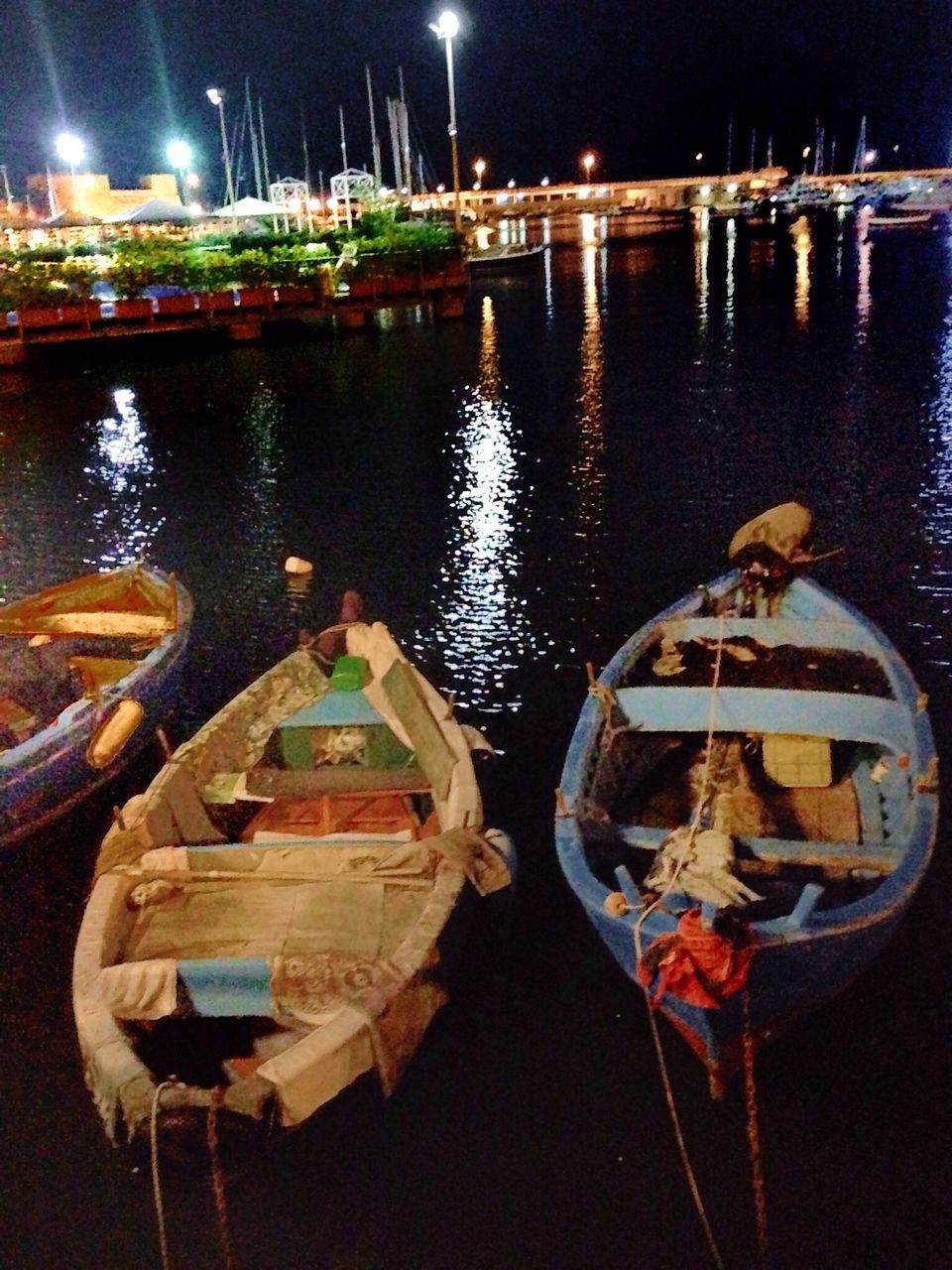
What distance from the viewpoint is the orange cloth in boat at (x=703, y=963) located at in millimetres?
6316

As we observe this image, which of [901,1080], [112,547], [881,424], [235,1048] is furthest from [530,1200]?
[881,424]

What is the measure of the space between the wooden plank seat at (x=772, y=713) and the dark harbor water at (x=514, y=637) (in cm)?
178

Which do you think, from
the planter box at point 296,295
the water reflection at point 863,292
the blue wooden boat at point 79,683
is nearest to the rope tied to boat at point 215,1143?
the blue wooden boat at point 79,683

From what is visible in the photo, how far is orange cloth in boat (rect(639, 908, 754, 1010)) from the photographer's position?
632 cm

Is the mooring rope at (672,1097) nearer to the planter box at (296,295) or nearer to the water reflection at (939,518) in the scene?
the water reflection at (939,518)

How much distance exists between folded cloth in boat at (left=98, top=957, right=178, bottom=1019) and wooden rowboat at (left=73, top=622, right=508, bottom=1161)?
11 mm

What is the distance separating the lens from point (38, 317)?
1609 inches

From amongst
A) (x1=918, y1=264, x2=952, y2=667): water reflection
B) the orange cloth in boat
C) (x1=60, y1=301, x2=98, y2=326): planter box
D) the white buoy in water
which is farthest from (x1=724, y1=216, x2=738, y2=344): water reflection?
the orange cloth in boat

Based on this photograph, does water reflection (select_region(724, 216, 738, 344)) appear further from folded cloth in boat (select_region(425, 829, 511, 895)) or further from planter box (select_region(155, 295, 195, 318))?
folded cloth in boat (select_region(425, 829, 511, 895))

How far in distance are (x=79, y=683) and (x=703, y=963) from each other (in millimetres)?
9597

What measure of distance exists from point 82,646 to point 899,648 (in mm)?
11758

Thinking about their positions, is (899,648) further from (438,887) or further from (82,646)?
(82,646)

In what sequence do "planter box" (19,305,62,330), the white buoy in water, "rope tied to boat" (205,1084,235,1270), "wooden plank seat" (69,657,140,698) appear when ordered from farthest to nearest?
"planter box" (19,305,62,330)
the white buoy in water
"wooden plank seat" (69,657,140,698)
"rope tied to boat" (205,1084,235,1270)

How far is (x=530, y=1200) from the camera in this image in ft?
23.1
